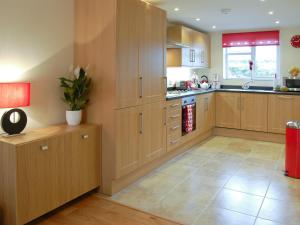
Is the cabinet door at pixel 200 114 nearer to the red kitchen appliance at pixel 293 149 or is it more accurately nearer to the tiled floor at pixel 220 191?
the tiled floor at pixel 220 191

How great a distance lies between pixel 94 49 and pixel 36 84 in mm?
691

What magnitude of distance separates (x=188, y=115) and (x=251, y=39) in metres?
2.67

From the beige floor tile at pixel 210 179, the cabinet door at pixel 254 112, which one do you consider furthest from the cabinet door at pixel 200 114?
the beige floor tile at pixel 210 179

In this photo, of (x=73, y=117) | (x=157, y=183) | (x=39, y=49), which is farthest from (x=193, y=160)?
(x=39, y=49)

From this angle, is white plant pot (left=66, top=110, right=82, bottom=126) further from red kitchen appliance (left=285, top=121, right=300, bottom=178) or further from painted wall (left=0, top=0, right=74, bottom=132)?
red kitchen appliance (left=285, top=121, right=300, bottom=178)

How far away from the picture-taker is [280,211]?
277cm

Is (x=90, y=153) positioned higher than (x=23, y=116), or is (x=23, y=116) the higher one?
(x=23, y=116)

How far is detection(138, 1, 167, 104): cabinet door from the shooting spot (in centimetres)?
344

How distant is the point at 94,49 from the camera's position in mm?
3105

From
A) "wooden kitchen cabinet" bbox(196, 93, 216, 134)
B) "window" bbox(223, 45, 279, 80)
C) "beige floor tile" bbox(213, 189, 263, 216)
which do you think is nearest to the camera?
"beige floor tile" bbox(213, 189, 263, 216)

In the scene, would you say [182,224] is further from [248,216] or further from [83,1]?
[83,1]

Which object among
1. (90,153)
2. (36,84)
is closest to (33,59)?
(36,84)

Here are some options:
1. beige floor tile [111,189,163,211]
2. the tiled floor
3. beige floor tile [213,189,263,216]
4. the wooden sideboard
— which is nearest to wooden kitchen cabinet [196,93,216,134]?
the tiled floor

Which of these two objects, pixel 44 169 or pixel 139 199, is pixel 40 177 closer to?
pixel 44 169
